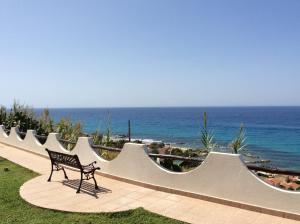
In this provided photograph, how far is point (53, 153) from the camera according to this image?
8539 millimetres

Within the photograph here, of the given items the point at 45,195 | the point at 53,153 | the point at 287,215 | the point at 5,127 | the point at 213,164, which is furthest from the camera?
the point at 5,127

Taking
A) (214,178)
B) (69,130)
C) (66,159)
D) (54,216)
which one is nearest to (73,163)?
(66,159)

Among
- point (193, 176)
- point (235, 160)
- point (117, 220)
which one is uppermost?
point (235, 160)

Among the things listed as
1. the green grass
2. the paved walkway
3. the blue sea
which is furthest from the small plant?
the green grass

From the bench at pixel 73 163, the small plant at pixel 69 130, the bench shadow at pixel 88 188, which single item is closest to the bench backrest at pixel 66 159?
the bench at pixel 73 163

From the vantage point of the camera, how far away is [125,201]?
6.64m

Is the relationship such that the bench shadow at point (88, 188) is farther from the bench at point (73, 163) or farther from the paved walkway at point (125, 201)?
the bench at point (73, 163)

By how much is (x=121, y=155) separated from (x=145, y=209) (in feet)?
8.65

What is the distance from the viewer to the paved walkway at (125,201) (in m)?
5.59

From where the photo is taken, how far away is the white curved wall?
5.65 m

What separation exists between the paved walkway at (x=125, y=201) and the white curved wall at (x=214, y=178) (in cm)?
21

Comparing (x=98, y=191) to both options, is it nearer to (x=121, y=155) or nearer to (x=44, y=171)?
(x=121, y=155)

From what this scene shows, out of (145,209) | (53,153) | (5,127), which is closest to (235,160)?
(145,209)

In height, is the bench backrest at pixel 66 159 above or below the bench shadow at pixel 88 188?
above
